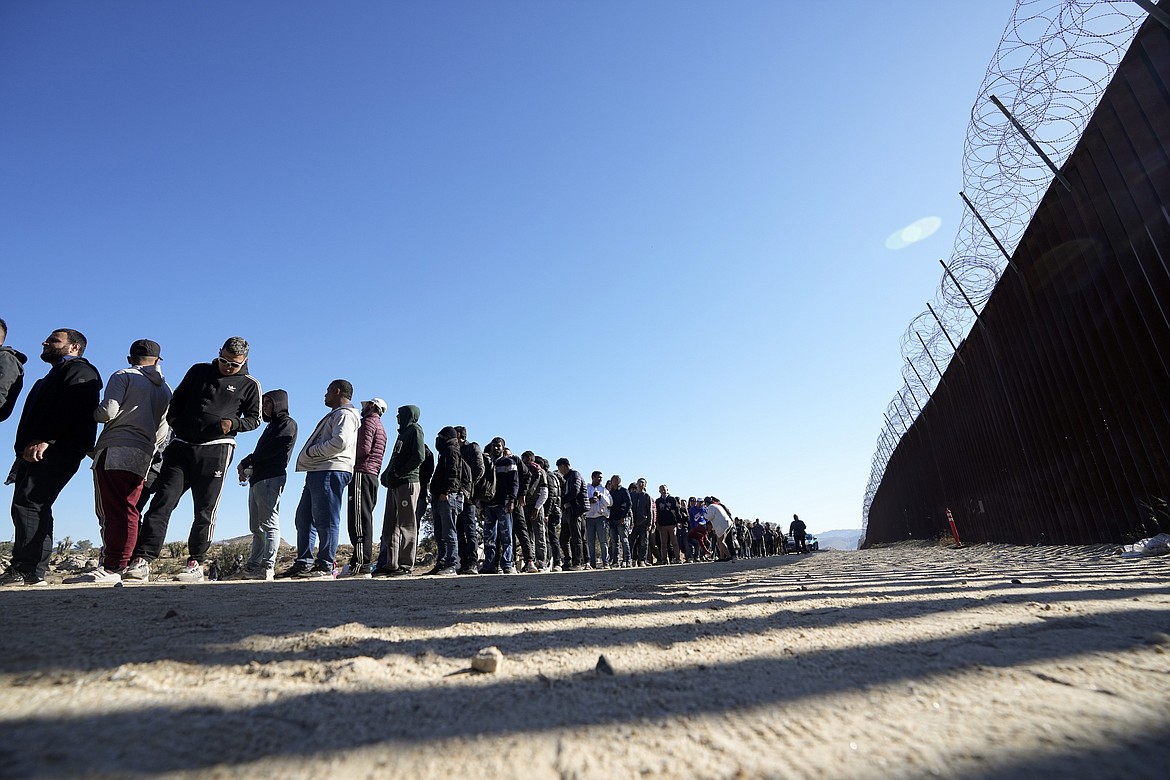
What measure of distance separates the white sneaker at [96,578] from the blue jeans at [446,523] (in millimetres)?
3026

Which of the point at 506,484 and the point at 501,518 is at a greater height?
the point at 506,484

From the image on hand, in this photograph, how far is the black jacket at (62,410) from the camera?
3.76 metres

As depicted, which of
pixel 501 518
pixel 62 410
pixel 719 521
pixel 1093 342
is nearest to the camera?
pixel 62 410

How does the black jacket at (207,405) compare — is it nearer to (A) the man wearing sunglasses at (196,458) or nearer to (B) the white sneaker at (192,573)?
(A) the man wearing sunglasses at (196,458)

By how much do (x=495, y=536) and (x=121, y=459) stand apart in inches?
162

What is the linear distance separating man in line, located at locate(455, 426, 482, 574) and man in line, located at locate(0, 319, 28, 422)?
146 inches

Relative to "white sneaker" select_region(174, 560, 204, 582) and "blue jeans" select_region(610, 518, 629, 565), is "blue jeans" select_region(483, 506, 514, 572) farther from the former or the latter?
"blue jeans" select_region(610, 518, 629, 565)

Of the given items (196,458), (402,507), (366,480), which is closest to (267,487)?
(196,458)

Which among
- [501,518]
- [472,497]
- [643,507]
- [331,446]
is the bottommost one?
[501,518]

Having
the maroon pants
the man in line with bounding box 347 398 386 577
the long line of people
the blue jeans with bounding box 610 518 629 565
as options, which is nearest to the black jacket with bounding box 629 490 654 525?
the blue jeans with bounding box 610 518 629 565

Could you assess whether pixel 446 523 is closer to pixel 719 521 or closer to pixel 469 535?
pixel 469 535

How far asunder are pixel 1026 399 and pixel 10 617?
10.3 meters

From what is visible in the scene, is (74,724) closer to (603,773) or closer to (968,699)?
(603,773)

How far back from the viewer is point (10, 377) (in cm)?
377
